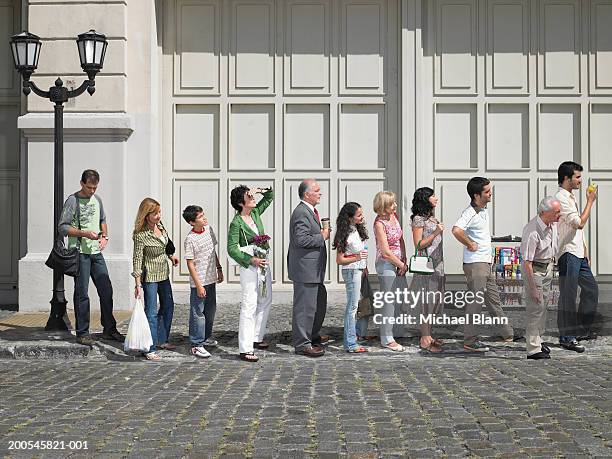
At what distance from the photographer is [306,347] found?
10.6 meters

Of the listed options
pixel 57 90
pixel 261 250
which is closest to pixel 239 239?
pixel 261 250

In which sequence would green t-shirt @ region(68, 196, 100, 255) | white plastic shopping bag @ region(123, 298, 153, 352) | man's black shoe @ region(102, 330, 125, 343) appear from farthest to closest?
man's black shoe @ region(102, 330, 125, 343)
green t-shirt @ region(68, 196, 100, 255)
white plastic shopping bag @ region(123, 298, 153, 352)

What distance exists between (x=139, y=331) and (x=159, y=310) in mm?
612

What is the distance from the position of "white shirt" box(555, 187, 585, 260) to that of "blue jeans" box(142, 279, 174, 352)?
415cm

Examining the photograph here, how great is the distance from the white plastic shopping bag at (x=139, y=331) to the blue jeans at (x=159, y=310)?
0.84 feet

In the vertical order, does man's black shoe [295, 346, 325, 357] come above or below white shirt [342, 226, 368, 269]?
below

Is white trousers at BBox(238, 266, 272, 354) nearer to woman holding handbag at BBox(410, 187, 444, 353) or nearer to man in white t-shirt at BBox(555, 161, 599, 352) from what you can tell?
woman holding handbag at BBox(410, 187, 444, 353)

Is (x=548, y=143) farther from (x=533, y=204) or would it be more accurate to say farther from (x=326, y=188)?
(x=326, y=188)

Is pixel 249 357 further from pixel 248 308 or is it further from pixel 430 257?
pixel 430 257

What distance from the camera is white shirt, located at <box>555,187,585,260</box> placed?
35.7ft

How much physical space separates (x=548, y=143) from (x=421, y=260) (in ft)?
16.6

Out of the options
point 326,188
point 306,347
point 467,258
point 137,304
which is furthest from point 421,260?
point 326,188

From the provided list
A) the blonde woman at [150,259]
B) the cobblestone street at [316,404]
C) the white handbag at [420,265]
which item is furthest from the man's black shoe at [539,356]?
the blonde woman at [150,259]

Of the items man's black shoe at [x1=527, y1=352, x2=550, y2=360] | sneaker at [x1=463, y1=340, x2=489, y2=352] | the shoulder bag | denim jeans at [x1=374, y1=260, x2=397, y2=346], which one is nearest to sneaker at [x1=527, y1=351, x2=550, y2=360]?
man's black shoe at [x1=527, y1=352, x2=550, y2=360]
